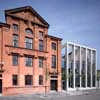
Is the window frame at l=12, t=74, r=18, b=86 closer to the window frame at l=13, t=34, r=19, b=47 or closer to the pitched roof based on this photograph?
the window frame at l=13, t=34, r=19, b=47

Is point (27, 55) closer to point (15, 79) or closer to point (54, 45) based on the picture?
point (15, 79)

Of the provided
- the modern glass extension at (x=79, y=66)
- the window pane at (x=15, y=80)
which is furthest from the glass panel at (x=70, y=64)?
the window pane at (x=15, y=80)

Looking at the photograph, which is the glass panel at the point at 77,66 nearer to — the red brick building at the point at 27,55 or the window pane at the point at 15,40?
the red brick building at the point at 27,55

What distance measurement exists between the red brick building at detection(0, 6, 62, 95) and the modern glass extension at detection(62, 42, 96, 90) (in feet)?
10.6

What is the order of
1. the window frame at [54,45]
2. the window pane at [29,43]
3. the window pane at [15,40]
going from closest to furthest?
the window pane at [15,40]
the window pane at [29,43]
the window frame at [54,45]

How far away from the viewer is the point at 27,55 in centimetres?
3509

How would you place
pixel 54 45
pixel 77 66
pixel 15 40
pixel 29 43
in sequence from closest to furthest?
pixel 15 40 < pixel 29 43 < pixel 54 45 < pixel 77 66

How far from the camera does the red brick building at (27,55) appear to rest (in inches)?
1262

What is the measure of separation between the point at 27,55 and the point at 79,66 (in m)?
16.5

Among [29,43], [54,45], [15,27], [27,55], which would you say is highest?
[15,27]

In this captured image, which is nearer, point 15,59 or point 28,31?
point 15,59

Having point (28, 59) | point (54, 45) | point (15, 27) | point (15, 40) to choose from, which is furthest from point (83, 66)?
point (15, 27)

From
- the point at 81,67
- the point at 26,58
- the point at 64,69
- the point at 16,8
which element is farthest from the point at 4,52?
the point at 81,67

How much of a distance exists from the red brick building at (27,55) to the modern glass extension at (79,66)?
322cm
